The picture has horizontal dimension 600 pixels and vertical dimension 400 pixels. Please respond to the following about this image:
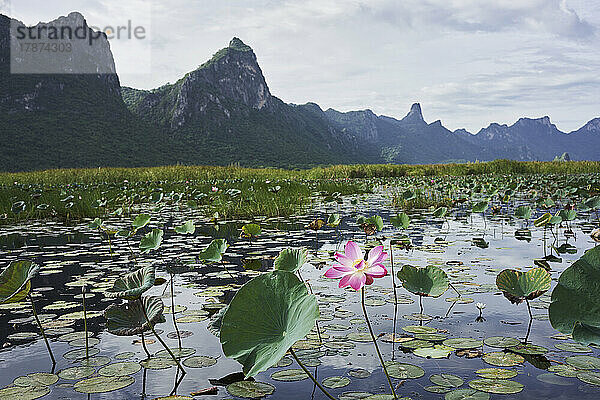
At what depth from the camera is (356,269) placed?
4.43ft

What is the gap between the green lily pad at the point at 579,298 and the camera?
4.58 feet

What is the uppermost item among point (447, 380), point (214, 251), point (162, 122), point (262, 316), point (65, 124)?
point (162, 122)

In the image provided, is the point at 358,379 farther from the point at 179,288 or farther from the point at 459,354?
the point at 179,288

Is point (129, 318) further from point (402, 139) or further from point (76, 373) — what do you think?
point (402, 139)

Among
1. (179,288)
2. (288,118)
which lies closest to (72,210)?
(179,288)

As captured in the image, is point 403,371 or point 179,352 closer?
→ point 403,371

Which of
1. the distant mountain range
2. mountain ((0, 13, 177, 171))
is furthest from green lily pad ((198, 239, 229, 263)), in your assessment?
mountain ((0, 13, 177, 171))

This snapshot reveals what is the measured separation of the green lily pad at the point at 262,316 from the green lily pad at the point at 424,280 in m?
1.05

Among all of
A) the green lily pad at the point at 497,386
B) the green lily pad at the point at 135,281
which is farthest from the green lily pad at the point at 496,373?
the green lily pad at the point at 135,281

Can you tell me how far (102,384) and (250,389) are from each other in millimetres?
588

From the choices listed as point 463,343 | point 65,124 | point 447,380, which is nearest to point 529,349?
point 463,343

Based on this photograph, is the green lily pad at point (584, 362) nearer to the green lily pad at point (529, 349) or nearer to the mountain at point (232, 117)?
the green lily pad at point (529, 349)

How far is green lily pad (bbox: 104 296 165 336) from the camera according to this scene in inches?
76.4

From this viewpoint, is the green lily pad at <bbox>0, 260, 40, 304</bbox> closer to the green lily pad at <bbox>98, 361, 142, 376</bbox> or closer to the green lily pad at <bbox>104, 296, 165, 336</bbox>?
the green lily pad at <bbox>104, 296, 165, 336</bbox>
